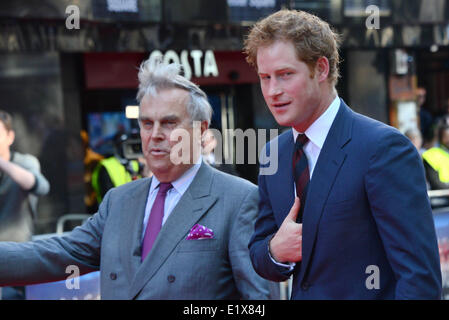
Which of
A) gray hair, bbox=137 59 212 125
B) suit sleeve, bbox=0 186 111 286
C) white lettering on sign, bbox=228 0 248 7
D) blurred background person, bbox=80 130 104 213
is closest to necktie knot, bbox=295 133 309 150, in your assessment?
gray hair, bbox=137 59 212 125

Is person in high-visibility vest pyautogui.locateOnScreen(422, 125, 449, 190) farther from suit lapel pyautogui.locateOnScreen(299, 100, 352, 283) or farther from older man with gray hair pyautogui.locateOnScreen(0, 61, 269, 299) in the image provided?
Answer: suit lapel pyautogui.locateOnScreen(299, 100, 352, 283)

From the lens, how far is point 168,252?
3.04 m

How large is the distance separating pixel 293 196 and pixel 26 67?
24.8 feet

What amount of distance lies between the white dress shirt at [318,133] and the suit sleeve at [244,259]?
448 millimetres

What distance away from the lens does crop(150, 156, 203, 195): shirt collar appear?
10.6 ft

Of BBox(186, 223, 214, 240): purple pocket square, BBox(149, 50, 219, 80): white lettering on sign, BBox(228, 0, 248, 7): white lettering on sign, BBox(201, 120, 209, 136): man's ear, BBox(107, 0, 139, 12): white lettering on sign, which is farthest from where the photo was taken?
BBox(228, 0, 248, 7): white lettering on sign

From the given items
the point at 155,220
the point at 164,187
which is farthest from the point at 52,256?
the point at 164,187

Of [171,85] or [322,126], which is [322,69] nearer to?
[322,126]

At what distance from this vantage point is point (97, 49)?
32.7 feet

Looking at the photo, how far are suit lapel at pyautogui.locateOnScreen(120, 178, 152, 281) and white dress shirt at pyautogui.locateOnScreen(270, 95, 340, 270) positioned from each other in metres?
0.81

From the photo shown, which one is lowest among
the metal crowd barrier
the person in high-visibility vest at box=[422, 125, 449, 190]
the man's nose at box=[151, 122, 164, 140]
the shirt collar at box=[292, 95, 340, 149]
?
the metal crowd barrier

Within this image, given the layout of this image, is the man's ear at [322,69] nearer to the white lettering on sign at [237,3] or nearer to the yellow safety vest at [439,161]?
the yellow safety vest at [439,161]

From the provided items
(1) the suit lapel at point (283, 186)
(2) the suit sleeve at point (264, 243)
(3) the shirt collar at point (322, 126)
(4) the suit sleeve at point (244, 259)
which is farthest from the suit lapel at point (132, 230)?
(3) the shirt collar at point (322, 126)

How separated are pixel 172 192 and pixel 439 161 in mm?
5973
